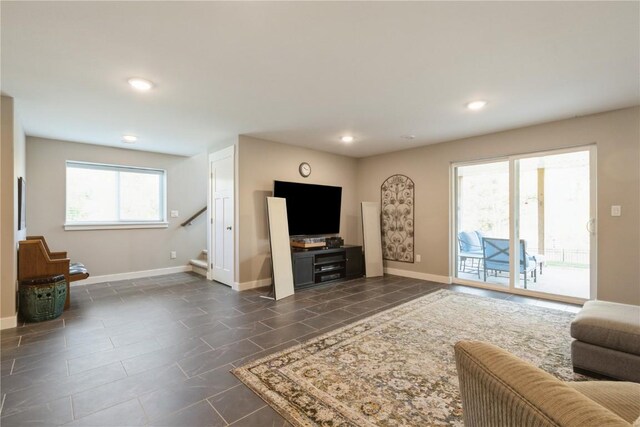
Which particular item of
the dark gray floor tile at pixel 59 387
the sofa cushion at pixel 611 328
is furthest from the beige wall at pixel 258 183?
the sofa cushion at pixel 611 328

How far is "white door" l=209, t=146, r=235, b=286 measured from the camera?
4691 mm

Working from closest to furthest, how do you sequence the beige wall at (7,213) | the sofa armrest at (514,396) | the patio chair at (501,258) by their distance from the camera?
the sofa armrest at (514,396), the beige wall at (7,213), the patio chair at (501,258)

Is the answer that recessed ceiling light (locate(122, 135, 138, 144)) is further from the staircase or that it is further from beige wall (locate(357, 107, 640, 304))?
beige wall (locate(357, 107, 640, 304))

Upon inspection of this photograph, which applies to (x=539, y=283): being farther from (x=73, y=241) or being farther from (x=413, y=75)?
(x=73, y=241)

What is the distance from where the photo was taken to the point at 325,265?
5.01 meters

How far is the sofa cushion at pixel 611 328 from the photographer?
1903 millimetres

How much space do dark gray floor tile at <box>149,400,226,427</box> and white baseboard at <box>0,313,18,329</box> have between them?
8.72 ft

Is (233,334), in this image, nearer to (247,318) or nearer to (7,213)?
(247,318)

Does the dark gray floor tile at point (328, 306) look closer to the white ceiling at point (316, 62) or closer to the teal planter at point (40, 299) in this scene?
the white ceiling at point (316, 62)

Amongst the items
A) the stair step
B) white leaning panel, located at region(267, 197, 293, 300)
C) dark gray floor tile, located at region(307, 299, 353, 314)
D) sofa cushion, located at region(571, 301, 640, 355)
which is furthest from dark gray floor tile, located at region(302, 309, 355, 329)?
the stair step

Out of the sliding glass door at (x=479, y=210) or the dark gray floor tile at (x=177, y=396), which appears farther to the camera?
the sliding glass door at (x=479, y=210)

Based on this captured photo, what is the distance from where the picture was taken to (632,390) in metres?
1.21

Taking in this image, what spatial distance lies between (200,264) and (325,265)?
2.54m

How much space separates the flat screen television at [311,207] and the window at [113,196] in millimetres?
2676
